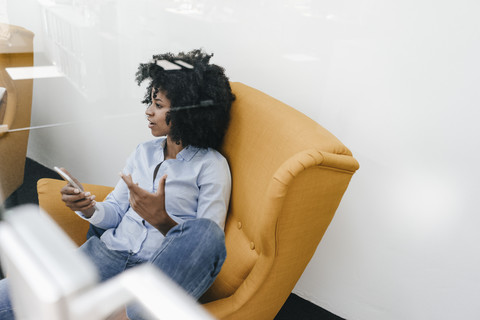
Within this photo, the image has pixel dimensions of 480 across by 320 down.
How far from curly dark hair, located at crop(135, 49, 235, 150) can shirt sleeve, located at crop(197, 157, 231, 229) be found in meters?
0.08

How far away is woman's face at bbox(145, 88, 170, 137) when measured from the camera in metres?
0.97

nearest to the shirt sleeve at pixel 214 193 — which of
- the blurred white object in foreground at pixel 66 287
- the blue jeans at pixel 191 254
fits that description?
the blue jeans at pixel 191 254

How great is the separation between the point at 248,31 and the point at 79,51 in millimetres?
679

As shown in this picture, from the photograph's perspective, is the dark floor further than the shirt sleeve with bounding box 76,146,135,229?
Yes

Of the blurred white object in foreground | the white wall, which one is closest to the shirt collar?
the white wall

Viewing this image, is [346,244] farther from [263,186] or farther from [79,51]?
[79,51]

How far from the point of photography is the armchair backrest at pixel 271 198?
81 cm

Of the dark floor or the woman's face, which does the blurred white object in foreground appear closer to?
the woman's face

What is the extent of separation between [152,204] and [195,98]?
11.4 inches

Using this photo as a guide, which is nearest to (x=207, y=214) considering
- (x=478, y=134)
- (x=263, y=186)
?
(x=263, y=186)

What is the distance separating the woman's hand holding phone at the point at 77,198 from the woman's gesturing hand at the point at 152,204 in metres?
0.13

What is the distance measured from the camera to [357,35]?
3.56 feet

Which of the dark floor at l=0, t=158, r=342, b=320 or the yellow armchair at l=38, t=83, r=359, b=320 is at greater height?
the yellow armchair at l=38, t=83, r=359, b=320

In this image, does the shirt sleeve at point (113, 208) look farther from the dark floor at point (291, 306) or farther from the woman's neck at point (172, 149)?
the dark floor at point (291, 306)
